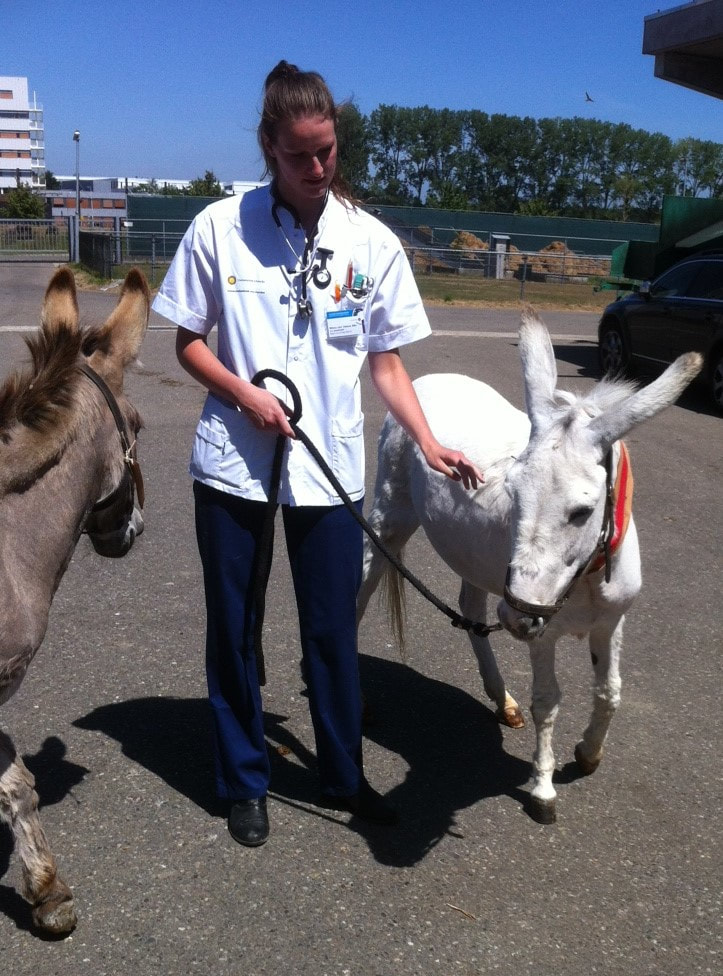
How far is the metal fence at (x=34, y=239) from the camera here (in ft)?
124

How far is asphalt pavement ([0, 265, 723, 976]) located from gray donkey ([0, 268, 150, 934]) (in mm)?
396

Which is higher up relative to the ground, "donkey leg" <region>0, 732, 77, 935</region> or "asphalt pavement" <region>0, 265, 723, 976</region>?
"donkey leg" <region>0, 732, 77, 935</region>

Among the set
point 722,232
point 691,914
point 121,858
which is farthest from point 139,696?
point 722,232

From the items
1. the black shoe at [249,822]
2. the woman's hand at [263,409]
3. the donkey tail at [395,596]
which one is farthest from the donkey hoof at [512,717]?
the woman's hand at [263,409]

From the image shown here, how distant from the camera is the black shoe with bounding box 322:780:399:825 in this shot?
3.41 meters

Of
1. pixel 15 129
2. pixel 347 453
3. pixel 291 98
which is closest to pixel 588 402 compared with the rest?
pixel 347 453

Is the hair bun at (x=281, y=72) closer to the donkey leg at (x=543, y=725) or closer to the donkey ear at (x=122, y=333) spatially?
the donkey ear at (x=122, y=333)

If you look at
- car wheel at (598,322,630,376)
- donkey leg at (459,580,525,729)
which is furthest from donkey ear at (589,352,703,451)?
car wheel at (598,322,630,376)

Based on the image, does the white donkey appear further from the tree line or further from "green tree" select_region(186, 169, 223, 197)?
the tree line

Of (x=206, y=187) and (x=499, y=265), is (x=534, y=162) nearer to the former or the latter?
(x=206, y=187)

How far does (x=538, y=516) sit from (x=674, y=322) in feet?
33.1

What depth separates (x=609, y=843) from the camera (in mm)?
3350

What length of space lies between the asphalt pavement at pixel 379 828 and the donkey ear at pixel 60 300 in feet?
5.79

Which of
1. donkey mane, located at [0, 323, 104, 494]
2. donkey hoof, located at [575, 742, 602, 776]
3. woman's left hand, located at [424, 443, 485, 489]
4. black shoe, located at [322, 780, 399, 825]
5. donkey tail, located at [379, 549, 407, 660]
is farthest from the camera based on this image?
donkey tail, located at [379, 549, 407, 660]
